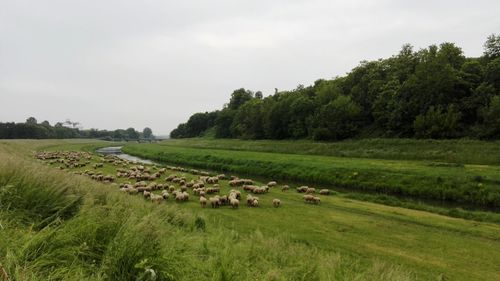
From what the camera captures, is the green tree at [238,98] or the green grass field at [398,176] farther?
the green tree at [238,98]

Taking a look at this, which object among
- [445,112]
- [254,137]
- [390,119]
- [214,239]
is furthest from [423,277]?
[254,137]

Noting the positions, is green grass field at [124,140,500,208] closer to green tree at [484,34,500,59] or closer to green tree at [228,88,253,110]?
green tree at [484,34,500,59]

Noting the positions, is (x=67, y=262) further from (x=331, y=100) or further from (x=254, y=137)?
(x=254, y=137)

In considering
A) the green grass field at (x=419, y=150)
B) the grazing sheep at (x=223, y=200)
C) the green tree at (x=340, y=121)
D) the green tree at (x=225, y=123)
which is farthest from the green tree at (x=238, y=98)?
the grazing sheep at (x=223, y=200)

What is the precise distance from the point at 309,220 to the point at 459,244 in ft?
18.9

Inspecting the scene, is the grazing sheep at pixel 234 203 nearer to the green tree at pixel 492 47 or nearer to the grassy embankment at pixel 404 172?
the grassy embankment at pixel 404 172

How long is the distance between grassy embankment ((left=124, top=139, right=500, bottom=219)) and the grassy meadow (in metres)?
6.57

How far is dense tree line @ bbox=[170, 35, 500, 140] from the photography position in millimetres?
48438

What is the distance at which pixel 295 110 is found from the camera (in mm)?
81125

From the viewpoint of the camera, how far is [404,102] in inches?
2235

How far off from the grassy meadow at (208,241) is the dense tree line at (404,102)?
35275 mm

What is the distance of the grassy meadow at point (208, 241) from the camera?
5.45 meters

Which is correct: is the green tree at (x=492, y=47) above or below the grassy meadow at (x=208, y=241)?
Result: above

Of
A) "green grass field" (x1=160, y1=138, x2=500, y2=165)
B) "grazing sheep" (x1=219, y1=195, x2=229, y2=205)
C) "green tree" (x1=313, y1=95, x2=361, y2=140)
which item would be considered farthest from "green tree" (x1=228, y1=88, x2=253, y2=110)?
"grazing sheep" (x1=219, y1=195, x2=229, y2=205)
